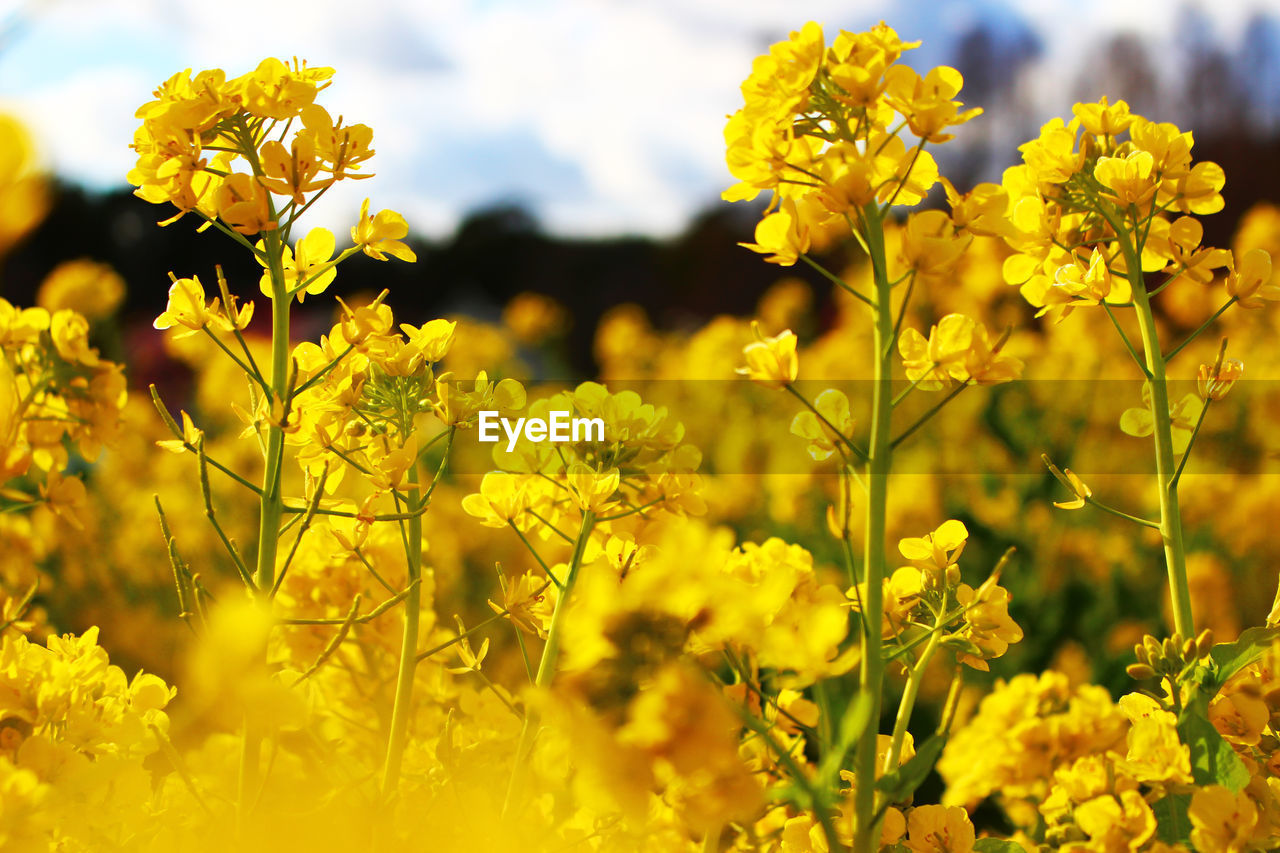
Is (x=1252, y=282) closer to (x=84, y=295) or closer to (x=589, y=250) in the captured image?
(x=84, y=295)

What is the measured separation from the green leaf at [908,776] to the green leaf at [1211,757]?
12.6 inches

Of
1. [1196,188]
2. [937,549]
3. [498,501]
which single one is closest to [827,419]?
[937,549]

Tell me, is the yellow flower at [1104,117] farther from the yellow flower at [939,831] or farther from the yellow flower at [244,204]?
the yellow flower at [244,204]

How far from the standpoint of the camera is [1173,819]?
885 millimetres

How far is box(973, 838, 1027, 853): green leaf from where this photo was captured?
2.69 feet

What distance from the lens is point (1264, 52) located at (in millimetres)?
10906

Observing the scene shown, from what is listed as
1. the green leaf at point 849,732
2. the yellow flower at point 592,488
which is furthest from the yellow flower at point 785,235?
the green leaf at point 849,732

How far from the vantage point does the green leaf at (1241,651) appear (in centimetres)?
80

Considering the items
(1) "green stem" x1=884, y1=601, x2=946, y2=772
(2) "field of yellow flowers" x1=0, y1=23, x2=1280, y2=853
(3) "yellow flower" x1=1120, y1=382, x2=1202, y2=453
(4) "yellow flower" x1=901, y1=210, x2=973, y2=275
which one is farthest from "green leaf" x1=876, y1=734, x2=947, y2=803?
(3) "yellow flower" x1=1120, y1=382, x2=1202, y2=453

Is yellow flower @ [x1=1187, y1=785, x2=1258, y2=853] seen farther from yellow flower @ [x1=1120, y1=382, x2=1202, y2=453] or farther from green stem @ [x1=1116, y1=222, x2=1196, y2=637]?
yellow flower @ [x1=1120, y1=382, x2=1202, y2=453]

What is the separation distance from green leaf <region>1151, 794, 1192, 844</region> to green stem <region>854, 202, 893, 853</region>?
0.39 meters

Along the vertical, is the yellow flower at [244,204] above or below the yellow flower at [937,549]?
above

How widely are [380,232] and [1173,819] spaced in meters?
0.90

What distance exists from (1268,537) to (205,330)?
9.67 feet
